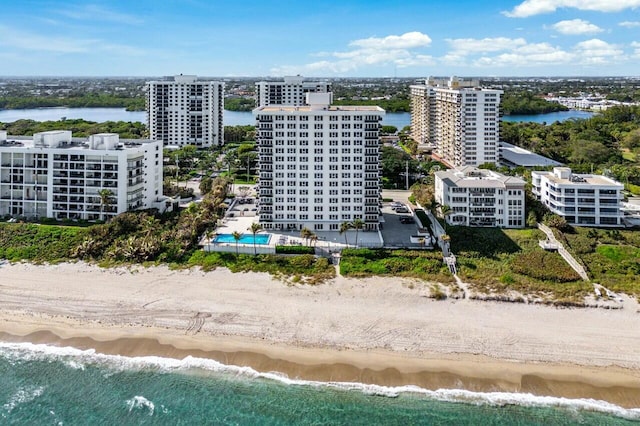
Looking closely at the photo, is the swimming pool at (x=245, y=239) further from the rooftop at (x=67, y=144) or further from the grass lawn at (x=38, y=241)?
the rooftop at (x=67, y=144)

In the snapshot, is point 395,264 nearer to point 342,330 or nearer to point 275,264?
point 275,264

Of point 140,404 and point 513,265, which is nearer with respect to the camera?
point 140,404

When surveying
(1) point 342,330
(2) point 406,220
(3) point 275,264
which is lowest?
(1) point 342,330

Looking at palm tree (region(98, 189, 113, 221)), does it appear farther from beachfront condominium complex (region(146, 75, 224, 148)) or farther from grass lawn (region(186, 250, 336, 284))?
beachfront condominium complex (region(146, 75, 224, 148))

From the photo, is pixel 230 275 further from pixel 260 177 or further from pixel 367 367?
pixel 367 367

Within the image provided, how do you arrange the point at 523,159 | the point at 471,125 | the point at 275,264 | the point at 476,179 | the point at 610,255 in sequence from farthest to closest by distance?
the point at 523,159
the point at 471,125
the point at 476,179
the point at 610,255
the point at 275,264

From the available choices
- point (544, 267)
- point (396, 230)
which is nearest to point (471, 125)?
point (396, 230)

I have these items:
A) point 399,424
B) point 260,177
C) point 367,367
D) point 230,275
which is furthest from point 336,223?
point 399,424
